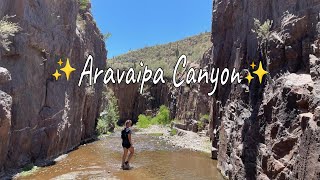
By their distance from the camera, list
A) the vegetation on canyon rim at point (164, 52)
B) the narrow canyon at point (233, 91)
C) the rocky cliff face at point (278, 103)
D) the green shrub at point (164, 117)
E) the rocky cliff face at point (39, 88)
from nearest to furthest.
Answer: the rocky cliff face at point (278, 103)
the narrow canyon at point (233, 91)
the rocky cliff face at point (39, 88)
the green shrub at point (164, 117)
the vegetation on canyon rim at point (164, 52)

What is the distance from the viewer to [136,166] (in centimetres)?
1702

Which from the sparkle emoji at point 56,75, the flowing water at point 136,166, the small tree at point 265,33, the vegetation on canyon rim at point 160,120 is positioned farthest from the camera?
the vegetation on canyon rim at point 160,120

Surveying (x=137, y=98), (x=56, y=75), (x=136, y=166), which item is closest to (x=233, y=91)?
(x=136, y=166)

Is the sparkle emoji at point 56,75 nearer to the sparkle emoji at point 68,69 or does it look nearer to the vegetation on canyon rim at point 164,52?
the sparkle emoji at point 68,69

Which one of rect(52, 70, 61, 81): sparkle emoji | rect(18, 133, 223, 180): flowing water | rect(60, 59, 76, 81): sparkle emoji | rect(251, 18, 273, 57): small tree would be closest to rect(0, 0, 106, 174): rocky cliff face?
rect(52, 70, 61, 81): sparkle emoji

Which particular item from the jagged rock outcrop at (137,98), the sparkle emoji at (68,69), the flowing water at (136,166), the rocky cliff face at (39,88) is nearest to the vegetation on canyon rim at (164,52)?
the jagged rock outcrop at (137,98)

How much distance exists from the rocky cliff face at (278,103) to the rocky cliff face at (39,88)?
31.3 ft

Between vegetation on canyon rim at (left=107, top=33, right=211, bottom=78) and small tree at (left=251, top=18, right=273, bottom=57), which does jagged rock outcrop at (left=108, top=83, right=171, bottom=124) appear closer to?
vegetation on canyon rim at (left=107, top=33, right=211, bottom=78)

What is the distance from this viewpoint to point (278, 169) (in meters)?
10.8

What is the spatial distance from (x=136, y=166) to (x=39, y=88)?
6.69 metres

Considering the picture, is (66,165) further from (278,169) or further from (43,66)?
(278,169)

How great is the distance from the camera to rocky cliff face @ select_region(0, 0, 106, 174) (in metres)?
15.0

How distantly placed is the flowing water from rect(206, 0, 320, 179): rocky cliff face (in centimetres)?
180

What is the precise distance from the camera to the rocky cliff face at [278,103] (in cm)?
974
